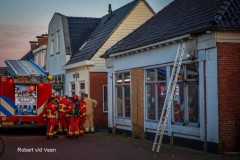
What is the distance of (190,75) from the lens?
48.8 ft

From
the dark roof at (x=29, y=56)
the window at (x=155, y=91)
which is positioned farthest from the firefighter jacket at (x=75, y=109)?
the dark roof at (x=29, y=56)

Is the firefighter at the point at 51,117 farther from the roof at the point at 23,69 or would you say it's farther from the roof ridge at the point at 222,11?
the roof ridge at the point at 222,11

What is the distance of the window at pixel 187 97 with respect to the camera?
576 inches

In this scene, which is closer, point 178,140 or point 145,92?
point 178,140

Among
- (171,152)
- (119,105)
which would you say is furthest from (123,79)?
(171,152)

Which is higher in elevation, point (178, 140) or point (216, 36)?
point (216, 36)

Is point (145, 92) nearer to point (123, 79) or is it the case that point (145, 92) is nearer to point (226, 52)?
point (123, 79)

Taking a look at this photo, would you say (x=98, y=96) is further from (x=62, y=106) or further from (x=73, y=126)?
(x=73, y=126)

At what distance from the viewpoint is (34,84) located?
68.2 feet

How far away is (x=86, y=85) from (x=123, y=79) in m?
5.83

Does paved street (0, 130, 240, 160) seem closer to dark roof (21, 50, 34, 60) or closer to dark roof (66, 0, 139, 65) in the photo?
dark roof (66, 0, 139, 65)

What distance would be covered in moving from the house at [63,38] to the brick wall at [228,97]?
1584 centimetres

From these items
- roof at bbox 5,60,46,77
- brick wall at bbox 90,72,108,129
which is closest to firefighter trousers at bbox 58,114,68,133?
roof at bbox 5,60,46,77

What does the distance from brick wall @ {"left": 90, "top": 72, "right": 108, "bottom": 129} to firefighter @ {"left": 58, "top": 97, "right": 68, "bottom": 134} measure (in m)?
4.71
